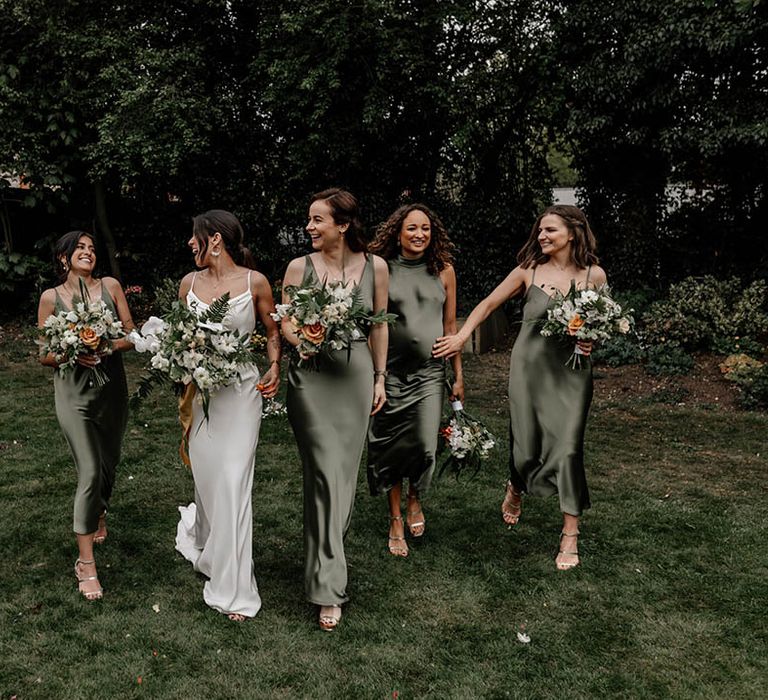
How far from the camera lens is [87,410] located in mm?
4926

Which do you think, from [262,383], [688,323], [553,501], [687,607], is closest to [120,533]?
[262,383]

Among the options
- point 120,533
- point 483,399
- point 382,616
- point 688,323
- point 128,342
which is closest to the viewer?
point 382,616

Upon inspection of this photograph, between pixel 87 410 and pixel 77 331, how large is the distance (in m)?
0.53

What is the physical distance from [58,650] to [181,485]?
2.65 metres

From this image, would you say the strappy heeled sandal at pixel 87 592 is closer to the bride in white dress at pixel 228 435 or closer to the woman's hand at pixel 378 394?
the bride in white dress at pixel 228 435

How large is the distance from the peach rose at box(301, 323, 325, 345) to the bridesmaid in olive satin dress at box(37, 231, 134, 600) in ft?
5.02

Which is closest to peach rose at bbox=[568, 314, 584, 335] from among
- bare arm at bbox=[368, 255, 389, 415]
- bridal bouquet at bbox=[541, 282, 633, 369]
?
bridal bouquet at bbox=[541, 282, 633, 369]

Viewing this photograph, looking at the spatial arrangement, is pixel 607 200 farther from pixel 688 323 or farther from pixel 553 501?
pixel 553 501

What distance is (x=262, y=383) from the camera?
4.70 metres

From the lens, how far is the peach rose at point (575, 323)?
5.01 m

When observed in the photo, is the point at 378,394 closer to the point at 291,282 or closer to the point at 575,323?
the point at 291,282

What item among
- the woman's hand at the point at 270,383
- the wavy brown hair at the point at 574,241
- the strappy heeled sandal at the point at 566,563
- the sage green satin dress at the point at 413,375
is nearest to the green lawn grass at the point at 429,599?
the strappy heeled sandal at the point at 566,563

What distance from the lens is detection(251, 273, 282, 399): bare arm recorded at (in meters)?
4.68

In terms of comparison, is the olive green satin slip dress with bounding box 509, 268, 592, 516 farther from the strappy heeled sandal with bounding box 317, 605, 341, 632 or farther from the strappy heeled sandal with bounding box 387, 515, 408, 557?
the strappy heeled sandal with bounding box 317, 605, 341, 632
